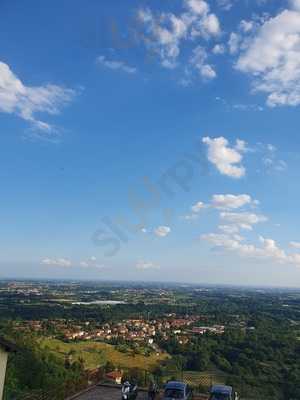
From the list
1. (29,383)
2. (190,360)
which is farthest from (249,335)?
(29,383)

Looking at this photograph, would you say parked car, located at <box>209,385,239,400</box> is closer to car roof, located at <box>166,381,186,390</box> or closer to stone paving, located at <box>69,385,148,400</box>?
car roof, located at <box>166,381,186,390</box>

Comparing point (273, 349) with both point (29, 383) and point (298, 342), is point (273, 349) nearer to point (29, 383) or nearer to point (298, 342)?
point (298, 342)

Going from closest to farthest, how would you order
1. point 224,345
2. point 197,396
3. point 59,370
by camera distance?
point 197,396 < point 59,370 < point 224,345

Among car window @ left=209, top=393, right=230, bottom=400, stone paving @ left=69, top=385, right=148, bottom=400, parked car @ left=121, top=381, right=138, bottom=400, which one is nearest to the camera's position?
parked car @ left=121, top=381, right=138, bottom=400

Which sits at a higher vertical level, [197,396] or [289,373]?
[197,396]

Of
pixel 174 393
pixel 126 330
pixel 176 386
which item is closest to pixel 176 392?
pixel 174 393

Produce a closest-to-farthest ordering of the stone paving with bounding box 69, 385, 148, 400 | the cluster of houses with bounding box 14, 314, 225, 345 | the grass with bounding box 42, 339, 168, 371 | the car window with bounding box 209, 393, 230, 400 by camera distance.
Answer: the car window with bounding box 209, 393, 230, 400 → the stone paving with bounding box 69, 385, 148, 400 → the grass with bounding box 42, 339, 168, 371 → the cluster of houses with bounding box 14, 314, 225, 345

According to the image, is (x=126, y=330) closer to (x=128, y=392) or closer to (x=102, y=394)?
(x=102, y=394)

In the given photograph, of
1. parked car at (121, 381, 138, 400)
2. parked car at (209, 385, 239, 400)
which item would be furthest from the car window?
parked car at (121, 381, 138, 400)
